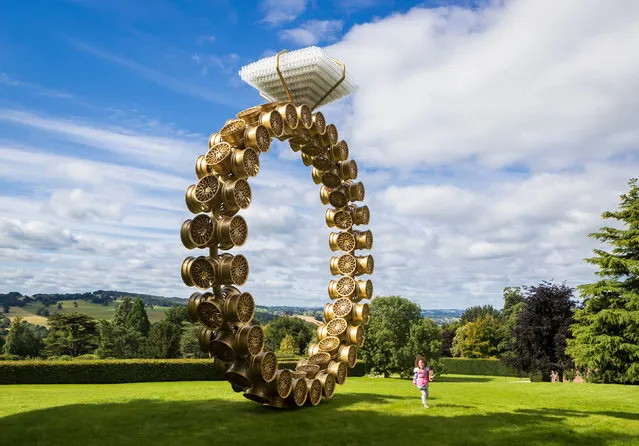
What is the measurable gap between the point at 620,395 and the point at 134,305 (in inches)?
1984

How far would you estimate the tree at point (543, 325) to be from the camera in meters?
35.1

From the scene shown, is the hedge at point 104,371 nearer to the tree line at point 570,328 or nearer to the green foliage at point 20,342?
the tree line at point 570,328

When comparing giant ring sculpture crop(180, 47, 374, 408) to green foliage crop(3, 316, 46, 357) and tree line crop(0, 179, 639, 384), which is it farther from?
green foliage crop(3, 316, 46, 357)

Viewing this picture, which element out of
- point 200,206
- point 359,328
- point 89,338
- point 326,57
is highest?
point 326,57

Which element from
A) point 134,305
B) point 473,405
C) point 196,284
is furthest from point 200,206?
point 134,305

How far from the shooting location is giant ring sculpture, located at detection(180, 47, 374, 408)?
1038cm

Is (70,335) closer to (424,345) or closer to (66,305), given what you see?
(424,345)

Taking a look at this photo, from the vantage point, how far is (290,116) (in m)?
12.2

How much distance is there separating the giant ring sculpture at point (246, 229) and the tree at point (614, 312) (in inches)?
769

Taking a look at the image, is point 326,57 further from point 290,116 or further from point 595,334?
point 595,334

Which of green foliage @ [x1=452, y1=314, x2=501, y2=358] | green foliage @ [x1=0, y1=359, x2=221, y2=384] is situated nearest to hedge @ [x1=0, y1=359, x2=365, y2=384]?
green foliage @ [x1=0, y1=359, x2=221, y2=384]

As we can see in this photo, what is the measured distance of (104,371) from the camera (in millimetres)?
26672

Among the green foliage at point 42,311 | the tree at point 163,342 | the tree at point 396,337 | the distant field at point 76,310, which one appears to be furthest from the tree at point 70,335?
the green foliage at point 42,311

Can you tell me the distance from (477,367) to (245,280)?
4712 cm
